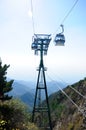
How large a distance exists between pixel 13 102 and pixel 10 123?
9.23ft

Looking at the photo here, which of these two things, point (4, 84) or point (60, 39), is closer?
point (60, 39)

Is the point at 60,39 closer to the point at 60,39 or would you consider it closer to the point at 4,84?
the point at 60,39

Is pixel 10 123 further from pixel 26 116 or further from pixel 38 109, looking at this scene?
pixel 38 109

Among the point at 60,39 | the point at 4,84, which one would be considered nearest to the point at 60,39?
the point at 60,39

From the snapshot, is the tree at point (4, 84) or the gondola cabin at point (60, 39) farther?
the tree at point (4, 84)

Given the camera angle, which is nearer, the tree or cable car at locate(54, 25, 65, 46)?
cable car at locate(54, 25, 65, 46)

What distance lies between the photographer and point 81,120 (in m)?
41.2

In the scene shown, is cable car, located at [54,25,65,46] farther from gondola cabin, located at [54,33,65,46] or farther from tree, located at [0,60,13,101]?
tree, located at [0,60,13,101]

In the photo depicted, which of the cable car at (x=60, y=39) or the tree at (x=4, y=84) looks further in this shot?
the tree at (x=4, y=84)

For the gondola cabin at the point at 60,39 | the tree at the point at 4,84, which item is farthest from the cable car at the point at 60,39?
the tree at the point at 4,84

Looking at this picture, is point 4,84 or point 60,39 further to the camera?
point 4,84

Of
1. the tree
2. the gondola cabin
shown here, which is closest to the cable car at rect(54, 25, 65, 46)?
the gondola cabin

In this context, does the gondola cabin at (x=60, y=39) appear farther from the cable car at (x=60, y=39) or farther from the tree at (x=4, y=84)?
the tree at (x=4, y=84)

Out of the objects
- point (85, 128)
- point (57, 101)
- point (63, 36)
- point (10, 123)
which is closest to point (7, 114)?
point (10, 123)
